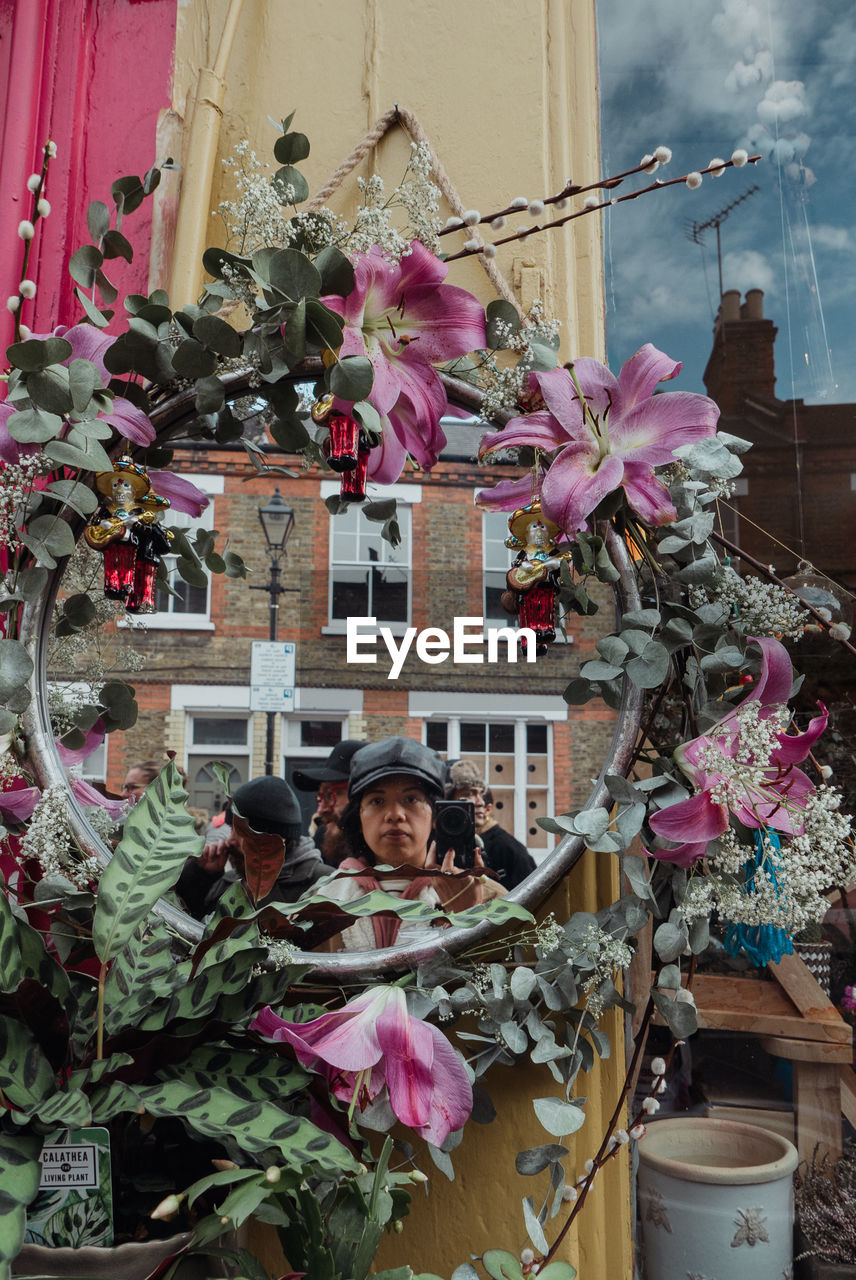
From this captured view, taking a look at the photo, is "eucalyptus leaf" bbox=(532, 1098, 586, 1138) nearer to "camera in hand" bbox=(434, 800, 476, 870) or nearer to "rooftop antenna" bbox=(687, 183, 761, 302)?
"camera in hand" bbox=(434, 800, 476, 870)

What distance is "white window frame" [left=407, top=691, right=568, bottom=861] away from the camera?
3.24ft

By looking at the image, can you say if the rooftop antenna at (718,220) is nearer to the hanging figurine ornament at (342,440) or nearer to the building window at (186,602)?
the hanging figurine ornament at (342,440)

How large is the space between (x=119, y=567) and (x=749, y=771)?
0.65 m

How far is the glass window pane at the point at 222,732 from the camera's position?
103 centimetres

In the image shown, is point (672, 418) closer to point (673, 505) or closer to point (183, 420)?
point (673, 505)

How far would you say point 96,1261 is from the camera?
654 mm

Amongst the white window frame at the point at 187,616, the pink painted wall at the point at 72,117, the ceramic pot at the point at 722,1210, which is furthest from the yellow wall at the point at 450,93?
the ceramic pot at the point at 722,1210

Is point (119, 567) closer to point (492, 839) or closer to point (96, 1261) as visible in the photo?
point (492, 839)

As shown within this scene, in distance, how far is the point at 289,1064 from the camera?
2.36ft

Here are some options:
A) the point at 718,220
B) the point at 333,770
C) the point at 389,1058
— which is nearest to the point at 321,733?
the point at 333,770

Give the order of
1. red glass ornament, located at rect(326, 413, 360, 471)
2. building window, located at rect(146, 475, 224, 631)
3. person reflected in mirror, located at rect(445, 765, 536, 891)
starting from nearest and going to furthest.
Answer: red glass ornament, located at rect(326, 413, 360, 471) → person reflected in mirror, located at rect(445, 765, 536, 891) → building window, located at rect(146, 475, 224, 631)

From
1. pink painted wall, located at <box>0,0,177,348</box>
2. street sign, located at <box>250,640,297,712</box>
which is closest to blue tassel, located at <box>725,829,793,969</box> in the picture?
street sign, located at <box>250,640,297,712</box>

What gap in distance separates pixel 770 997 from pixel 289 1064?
1.88ft

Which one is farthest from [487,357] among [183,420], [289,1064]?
[289,1064]
